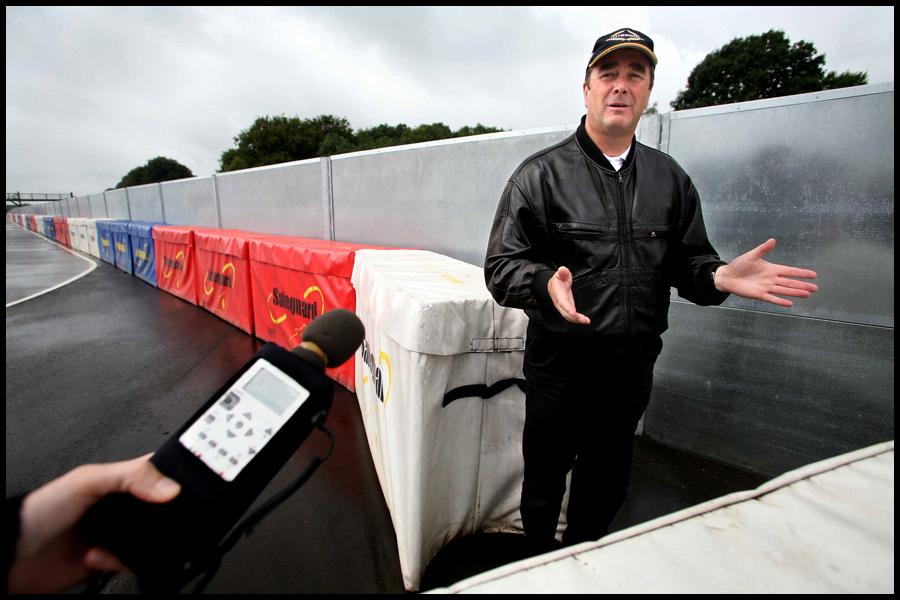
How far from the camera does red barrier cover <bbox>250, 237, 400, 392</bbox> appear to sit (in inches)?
149

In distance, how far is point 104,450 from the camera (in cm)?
304

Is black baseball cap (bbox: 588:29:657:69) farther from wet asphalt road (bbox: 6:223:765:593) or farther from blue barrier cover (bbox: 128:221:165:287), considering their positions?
blue barrier cover (bbox: 128:221:165:287)

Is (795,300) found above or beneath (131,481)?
above

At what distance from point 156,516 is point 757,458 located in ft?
10.9

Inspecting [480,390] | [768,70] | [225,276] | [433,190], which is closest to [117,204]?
[225,276]

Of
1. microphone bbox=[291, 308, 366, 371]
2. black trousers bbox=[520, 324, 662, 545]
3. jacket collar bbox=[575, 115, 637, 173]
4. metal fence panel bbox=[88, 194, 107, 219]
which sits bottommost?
black trousers bbox=[520, 324, 662, 545]

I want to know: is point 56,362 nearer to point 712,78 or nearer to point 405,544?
point 405,544

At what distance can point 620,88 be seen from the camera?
5.23 ft

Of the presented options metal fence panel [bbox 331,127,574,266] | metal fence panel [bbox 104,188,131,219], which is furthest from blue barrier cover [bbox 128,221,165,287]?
metal fence panel [bbox 104,188,131,219]

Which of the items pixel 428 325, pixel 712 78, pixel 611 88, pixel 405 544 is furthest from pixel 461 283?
pixel 712 78

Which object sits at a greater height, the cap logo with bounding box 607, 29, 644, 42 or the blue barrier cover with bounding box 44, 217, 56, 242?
the blue barrier cover with bounding box 44, 217, 56, 242

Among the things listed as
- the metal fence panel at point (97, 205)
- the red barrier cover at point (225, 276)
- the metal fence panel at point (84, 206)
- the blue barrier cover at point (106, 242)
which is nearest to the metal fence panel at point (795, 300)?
the red barrier cover at point (225, 276)

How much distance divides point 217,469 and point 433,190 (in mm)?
3783

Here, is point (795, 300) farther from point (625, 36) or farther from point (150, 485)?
point (150, 485)
